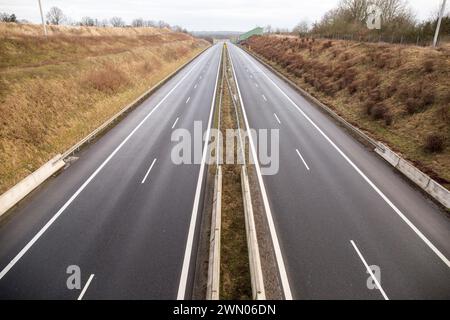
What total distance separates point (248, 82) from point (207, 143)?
1009 inches

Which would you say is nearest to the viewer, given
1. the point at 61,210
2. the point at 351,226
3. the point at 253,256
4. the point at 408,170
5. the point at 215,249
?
the point at 253,256

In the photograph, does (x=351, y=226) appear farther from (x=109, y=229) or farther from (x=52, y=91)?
(x=52, y=91)

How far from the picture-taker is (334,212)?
1334cm

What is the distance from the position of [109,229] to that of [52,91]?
71.8 ft

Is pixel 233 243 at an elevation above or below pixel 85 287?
above

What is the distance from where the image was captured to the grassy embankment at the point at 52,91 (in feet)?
65.0

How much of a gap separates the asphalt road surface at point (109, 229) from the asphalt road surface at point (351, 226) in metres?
4.31

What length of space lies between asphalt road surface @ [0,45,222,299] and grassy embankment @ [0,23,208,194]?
3.69 meters

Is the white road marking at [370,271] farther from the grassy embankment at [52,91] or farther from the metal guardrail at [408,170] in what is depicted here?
the grassy embankment at [52,91]

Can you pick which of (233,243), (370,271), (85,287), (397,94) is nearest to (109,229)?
(85,287)

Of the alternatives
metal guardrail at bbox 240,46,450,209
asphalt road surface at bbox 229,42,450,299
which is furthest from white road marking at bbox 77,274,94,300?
metal guardrail at bbox 240,46,450,209

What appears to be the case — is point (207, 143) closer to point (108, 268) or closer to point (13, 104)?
point (108, 268)

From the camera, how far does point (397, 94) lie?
26.7m

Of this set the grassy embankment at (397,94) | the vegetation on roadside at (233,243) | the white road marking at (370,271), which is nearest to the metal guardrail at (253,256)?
the vegetation on roadside at (233,243)
